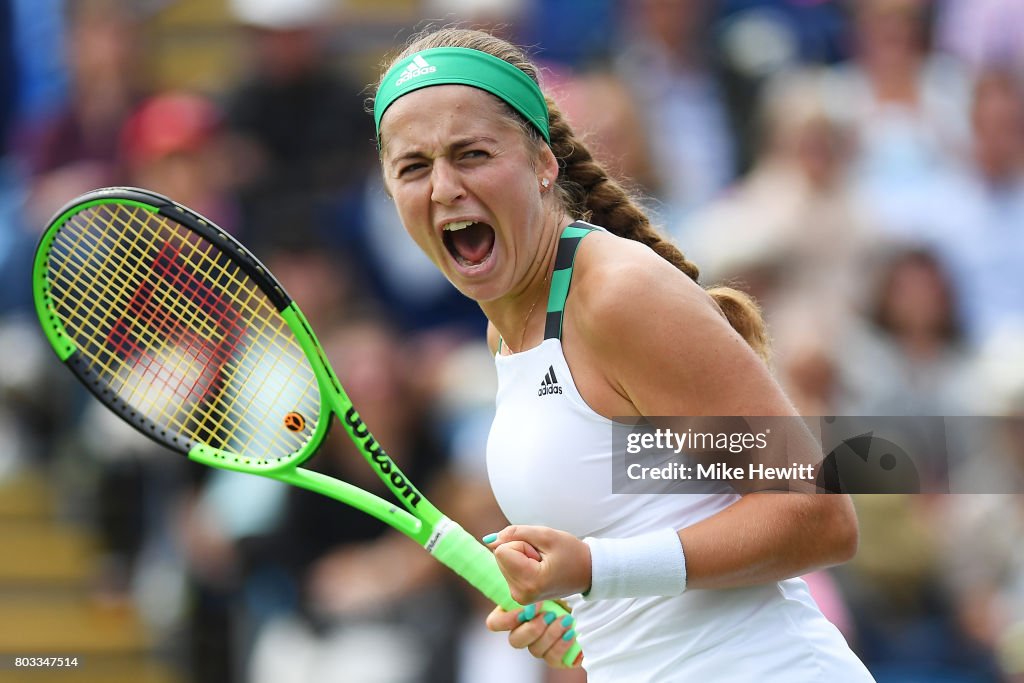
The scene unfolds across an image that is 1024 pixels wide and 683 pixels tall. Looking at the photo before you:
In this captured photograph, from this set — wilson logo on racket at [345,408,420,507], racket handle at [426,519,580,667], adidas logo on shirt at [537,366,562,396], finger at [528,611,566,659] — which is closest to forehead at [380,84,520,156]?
adidas logo on shirt at [537,366,562,396]

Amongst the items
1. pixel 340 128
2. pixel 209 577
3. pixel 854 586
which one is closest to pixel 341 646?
pixel 209 577

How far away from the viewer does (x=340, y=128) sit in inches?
257

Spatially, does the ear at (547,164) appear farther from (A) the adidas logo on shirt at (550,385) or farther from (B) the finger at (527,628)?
(B) the finger at (527,628)

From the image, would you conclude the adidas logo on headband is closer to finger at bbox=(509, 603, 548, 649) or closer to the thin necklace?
the thin necklace

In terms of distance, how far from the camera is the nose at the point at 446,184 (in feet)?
8.59

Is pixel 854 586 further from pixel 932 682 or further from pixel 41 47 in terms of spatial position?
pixel 41 47

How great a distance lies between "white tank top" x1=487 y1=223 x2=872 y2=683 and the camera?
249 cm

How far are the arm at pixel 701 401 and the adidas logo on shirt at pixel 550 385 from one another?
12 cm

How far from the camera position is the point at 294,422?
3.17 metres

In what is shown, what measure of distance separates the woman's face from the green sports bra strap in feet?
0.24

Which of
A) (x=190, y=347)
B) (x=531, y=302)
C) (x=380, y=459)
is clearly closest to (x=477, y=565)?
(x=380, y=459)

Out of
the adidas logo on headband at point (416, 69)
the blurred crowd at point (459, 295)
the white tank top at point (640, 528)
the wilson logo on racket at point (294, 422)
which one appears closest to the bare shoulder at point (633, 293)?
the white tank top at point (640, 528)

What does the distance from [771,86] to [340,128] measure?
1.96m

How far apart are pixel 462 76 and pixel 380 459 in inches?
37.3
